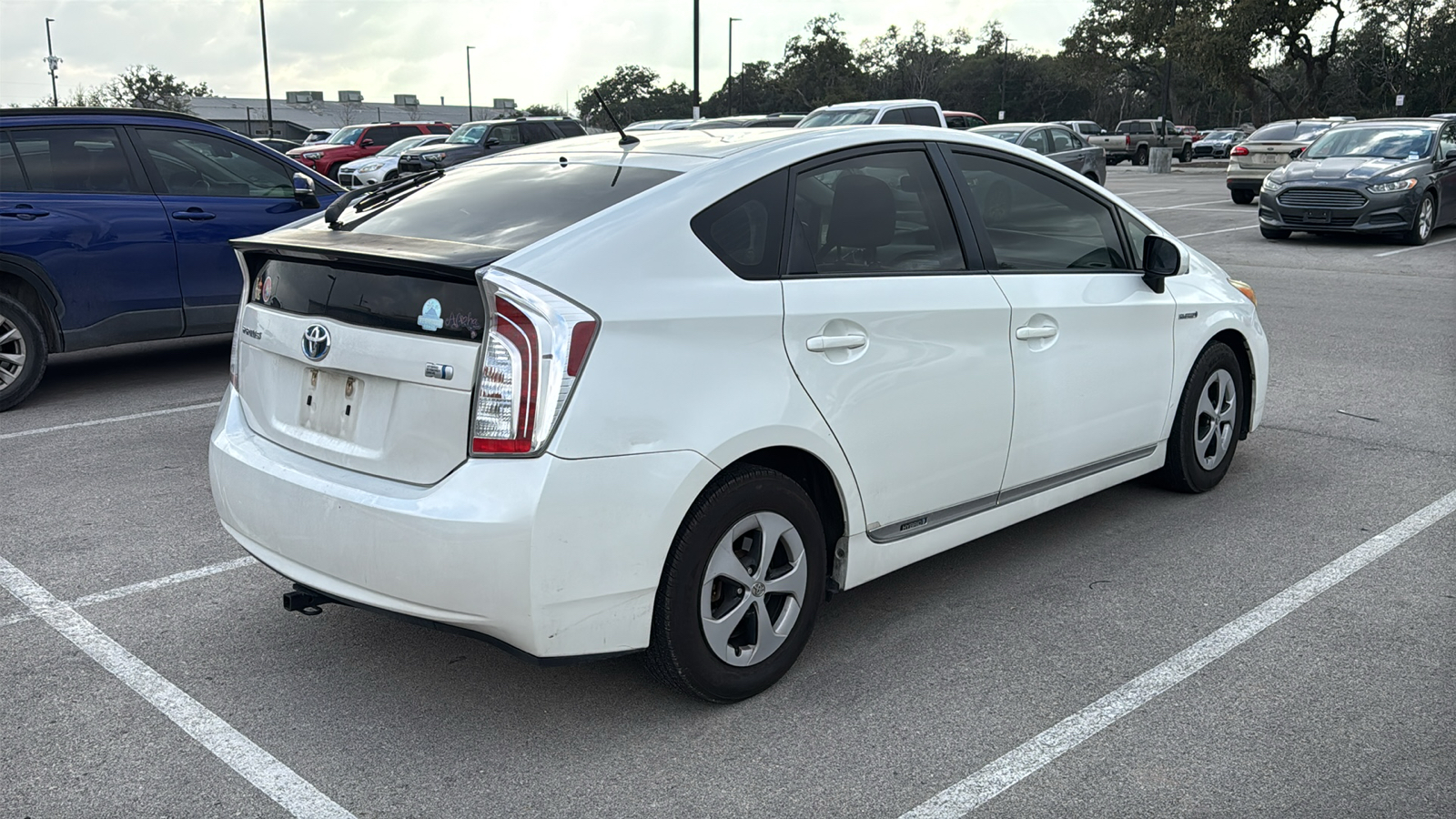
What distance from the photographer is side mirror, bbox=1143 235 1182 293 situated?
4730mm

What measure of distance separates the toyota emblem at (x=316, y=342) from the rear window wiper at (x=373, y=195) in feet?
1.73

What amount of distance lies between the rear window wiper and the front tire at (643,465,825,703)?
61.8 inches

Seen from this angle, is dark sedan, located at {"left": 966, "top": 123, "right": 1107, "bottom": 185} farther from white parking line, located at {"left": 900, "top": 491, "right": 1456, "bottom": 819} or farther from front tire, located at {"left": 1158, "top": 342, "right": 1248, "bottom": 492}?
white parking line, located at {"left": 900, "top": 491, "right": 1456, "bottom": 819}

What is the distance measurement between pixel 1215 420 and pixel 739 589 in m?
2.89

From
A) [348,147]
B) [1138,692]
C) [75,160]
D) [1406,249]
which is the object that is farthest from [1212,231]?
[348,147]

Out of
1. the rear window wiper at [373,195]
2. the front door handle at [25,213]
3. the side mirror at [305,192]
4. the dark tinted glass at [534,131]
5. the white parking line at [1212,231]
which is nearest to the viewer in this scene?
the rear window wiper at [373,195]

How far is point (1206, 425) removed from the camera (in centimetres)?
528

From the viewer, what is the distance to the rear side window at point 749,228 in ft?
11.1

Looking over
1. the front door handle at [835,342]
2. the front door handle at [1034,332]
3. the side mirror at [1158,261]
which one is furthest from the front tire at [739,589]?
the side mirror at [1158,261]

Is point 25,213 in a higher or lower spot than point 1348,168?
lower

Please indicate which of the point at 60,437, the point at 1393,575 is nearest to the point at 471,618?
the point at 1393,575

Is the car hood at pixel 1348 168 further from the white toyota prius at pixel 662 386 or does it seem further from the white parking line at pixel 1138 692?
the white toyota prius at pixel 662 386

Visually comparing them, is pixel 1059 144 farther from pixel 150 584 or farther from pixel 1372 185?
pixel 150 584

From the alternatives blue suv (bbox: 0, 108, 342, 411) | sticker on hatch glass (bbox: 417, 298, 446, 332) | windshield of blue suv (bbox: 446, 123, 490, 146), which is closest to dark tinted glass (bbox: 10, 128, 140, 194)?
blue suv (bbox: 0, 108, 342, 411)
